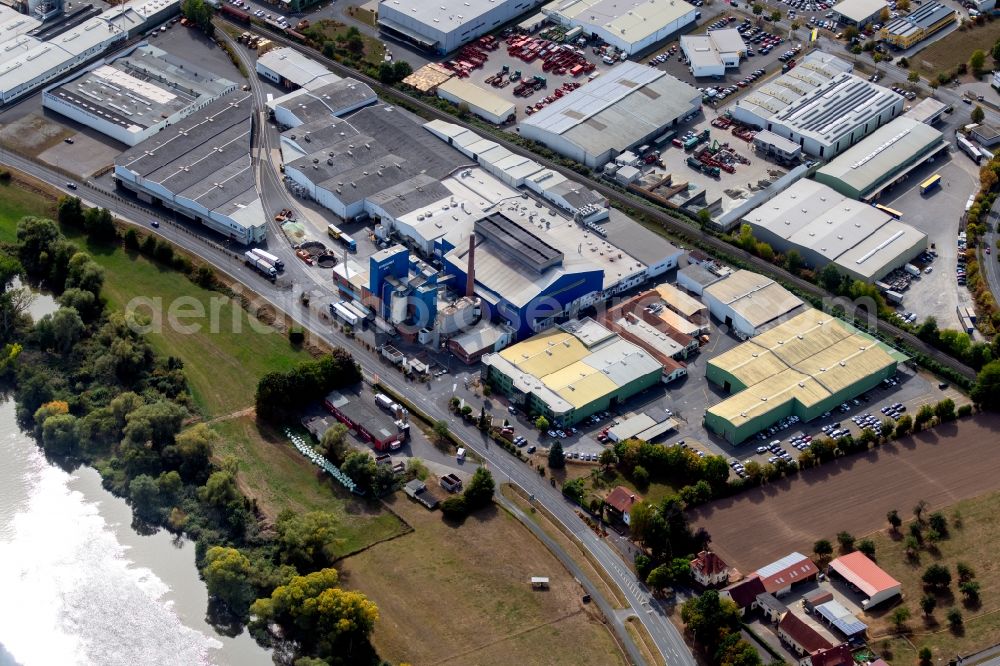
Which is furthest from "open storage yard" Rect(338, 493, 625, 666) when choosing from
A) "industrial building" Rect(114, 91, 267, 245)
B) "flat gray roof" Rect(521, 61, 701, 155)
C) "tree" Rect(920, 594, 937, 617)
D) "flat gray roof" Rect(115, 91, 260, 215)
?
"flat gray roof" Rect(521, 61, 701, 155)

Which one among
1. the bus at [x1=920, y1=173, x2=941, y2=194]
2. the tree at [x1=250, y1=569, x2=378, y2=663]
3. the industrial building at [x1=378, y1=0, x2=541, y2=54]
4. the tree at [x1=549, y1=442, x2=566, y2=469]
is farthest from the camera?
the industrial building at [x1=378, y1=0, x2=541, y2=54]

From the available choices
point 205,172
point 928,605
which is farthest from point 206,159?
point 928,605

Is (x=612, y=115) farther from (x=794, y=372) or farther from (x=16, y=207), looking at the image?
(x=16, y=207)

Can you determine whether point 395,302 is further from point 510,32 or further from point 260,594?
point 510,32

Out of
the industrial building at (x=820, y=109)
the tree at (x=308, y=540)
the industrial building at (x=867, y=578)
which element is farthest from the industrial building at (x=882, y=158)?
the tree at (x=308, y=540)

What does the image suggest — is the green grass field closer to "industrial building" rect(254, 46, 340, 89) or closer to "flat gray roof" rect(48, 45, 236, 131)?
"flat gray roof" rect(48, 45, 236, 131)

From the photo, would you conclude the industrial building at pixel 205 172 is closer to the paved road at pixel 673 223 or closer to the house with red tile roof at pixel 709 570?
the paved road at pixel 673 223
